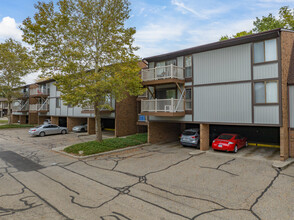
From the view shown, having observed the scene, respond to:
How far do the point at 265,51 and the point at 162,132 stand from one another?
1134cm

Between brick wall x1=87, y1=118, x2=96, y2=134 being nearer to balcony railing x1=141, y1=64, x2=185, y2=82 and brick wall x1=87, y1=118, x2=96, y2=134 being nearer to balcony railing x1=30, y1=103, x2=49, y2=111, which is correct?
balcony railing x1=141, y1=64, x2=185, y2=82

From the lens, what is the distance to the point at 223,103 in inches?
568

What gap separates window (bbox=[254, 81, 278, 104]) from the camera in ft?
40.8

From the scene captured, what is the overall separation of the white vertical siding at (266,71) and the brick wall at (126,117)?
13542 mm

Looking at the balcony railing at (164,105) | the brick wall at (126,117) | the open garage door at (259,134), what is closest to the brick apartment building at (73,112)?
the brick wall at (126,117)

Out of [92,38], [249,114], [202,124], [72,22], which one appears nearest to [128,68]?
[92,38]

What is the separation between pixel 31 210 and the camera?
6.31 metres

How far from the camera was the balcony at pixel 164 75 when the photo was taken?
1586cm

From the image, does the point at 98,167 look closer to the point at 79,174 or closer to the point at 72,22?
the point at 79,174

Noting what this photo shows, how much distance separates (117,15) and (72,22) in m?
3.47

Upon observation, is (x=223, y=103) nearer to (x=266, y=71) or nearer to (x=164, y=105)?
(x=266, y=71)

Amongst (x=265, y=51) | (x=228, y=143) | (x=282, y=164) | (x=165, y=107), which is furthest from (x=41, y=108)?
(x=282, y=164)

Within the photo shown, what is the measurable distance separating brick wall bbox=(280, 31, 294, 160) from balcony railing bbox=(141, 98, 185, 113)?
22.9 feet

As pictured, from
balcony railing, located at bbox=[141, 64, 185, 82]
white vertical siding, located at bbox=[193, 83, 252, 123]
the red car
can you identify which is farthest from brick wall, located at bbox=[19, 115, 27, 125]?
the red car
